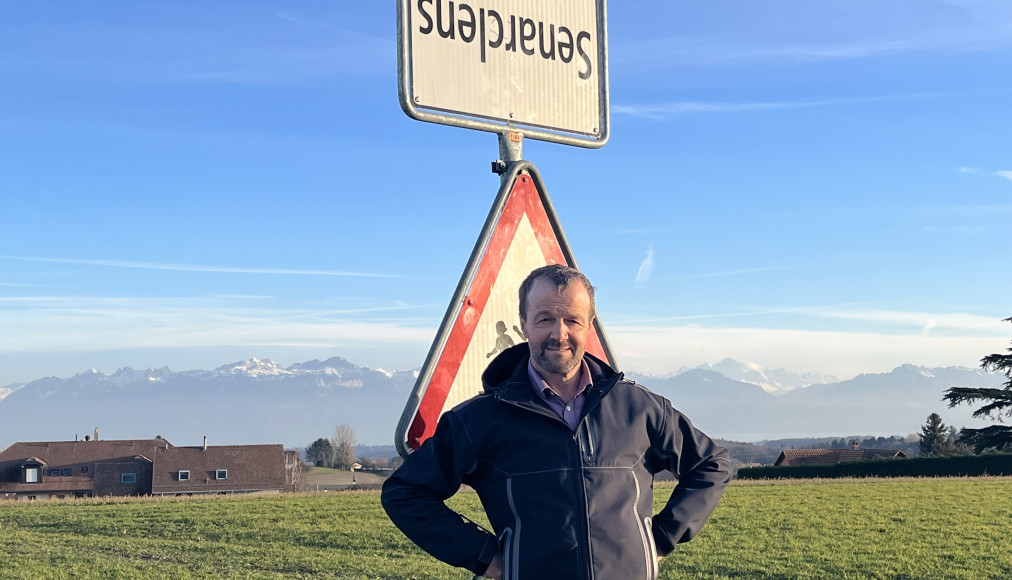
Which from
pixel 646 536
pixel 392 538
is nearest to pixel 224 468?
pixel 392 538

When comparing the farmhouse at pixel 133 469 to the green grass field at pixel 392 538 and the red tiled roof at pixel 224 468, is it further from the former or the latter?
the green grass field at pixel 392 538

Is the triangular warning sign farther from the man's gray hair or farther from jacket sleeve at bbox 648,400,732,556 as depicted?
jacket sleeve at bbox 648,400,732,556

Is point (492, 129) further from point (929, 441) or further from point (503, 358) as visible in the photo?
point (929, 441)

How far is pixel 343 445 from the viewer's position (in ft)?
598

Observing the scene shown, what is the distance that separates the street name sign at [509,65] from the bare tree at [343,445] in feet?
585

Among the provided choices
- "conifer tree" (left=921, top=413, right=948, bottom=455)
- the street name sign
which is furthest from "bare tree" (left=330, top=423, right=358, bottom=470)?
Result: the street name sign

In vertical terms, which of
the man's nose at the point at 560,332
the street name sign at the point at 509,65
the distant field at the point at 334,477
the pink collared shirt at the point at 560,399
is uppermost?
the street name sign at the point at 509,65

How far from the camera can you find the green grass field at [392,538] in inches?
491

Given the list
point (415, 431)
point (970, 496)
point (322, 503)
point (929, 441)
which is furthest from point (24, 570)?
point (929, 441)

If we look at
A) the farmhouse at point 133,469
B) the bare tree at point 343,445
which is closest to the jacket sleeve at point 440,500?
the farmhouse at point 133,469

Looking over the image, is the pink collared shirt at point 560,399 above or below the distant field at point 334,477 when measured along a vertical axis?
above

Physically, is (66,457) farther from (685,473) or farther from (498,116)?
(685,473)

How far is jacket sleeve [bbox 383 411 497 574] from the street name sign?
4.47 ft

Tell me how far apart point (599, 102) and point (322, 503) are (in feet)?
63.8
